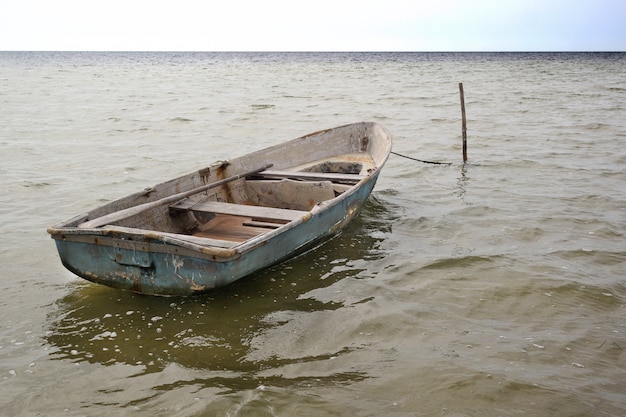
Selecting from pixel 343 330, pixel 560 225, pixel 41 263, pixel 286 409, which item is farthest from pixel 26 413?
pixel 560 225

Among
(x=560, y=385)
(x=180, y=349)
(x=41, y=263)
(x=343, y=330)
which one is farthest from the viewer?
(x=41, y=263)

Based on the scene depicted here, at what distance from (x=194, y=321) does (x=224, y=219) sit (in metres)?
2.11

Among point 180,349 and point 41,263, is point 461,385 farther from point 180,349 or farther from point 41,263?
point 41,263

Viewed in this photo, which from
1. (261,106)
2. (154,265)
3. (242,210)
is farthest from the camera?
(261,106)

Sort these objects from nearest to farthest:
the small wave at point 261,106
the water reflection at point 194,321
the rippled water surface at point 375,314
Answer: the rippled water surface at point 375,314
the water reflection at point 194,321
the small wave at point 261,106

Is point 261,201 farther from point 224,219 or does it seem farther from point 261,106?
point 261,106

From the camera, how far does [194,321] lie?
5.09 m

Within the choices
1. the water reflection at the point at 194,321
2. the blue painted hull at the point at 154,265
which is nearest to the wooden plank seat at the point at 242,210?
the water reflection at the point at 194,321

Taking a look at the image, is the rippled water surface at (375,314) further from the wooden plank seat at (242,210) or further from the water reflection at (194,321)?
the wooden plank seat at (242,210)

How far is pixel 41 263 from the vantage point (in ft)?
21.4

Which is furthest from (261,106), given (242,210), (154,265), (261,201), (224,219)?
(154,265)

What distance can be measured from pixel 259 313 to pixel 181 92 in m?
25.1

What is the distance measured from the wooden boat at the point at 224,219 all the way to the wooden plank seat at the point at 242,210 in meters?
0.01

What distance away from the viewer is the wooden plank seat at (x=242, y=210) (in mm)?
6205
